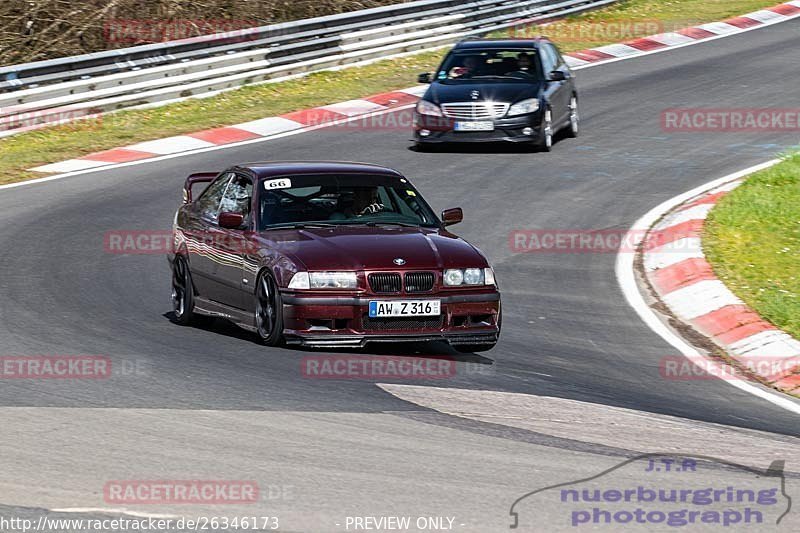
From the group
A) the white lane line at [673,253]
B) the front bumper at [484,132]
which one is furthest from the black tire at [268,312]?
the front bumper at [484,132]

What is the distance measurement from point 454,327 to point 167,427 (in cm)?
315

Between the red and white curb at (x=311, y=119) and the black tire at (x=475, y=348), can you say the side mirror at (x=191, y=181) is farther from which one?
the red and white curb at (x=311, y=119)

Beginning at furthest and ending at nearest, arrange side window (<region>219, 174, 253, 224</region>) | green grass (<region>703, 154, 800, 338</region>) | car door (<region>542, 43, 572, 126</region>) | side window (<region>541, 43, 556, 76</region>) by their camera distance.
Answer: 1. side window (<region>541, 43, 556, 76</region>)
2. car door (<region>542, 43, 572, 126</region>)
3. green grass (<region>703, 154, 800, 338</region>)
4. side window (<region>219, 174, 253, 224</region>)

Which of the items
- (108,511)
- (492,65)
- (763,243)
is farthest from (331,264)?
(492,65)

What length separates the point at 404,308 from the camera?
10.1 metres

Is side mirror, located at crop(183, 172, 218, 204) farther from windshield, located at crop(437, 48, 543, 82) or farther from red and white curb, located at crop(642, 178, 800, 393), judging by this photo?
windshield, located at crop(437, 48, 543, 82)

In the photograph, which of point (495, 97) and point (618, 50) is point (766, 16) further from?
point (495, 97)

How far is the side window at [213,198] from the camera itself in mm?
11852

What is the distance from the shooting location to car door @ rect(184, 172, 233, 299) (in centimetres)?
1142

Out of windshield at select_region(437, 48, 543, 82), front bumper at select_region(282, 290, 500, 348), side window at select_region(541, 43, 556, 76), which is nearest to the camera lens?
front bumper at select_region(282, 290, 500, 348)

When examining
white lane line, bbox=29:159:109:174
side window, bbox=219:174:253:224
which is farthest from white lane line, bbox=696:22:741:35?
side window, bbox=219:174:253:224

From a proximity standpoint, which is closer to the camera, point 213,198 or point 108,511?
point 108,511

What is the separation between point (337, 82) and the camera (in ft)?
85.3

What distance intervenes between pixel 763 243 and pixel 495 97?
22.4ft
